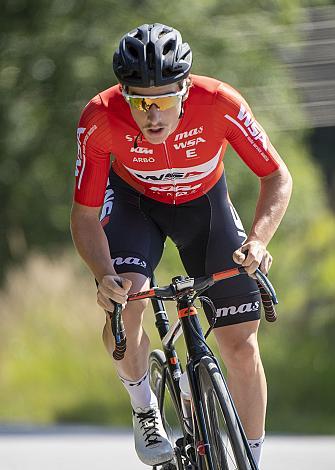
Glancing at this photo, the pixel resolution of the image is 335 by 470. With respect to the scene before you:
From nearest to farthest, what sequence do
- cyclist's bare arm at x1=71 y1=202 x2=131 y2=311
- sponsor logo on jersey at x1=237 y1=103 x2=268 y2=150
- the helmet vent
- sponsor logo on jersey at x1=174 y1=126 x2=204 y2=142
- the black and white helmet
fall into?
cyclist's bare arm at x1=71 y1=202 x2=131 y2=311
the black and white helmet
the helmet vent
sponsor logo on jersey at x1=237 y1=103 x2=268 y2=150
sponsor logo on jersey at x1=174 y1=126 x2=204 y2=142

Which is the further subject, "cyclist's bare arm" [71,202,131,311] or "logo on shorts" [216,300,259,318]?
"logo on shorts" [216,300,259,318]

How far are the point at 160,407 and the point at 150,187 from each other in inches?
39.8

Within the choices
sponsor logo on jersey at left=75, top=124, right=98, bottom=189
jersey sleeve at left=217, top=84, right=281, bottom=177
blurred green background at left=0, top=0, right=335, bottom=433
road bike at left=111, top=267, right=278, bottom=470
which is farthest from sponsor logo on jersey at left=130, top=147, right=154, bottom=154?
blurred green background at left=0, top=0, right=335, bottom=433

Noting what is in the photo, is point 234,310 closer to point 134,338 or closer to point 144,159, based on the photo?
point 134,338

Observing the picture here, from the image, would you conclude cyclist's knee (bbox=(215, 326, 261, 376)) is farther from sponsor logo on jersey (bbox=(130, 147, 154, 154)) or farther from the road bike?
sponsor logo on jersey (bbox=(130, 147, 154, 154))

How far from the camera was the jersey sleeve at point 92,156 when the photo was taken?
4.72 metres

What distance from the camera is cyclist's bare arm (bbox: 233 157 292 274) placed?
4.23 m

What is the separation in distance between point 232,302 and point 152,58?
3.57ft

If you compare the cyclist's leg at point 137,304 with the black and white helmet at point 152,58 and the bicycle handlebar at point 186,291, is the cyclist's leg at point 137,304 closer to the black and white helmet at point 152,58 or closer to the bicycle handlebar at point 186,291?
the bicycle handlebar at point 186,291

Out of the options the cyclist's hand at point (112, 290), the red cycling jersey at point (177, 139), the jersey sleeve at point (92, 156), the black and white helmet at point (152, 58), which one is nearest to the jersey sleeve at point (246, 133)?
the red cycling jersey at point (177, 139)

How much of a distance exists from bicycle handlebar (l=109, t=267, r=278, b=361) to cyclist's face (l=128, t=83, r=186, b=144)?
0.55 meters

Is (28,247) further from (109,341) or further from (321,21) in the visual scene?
(109,341)

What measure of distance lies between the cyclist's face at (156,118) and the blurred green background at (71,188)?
6831 millimetres

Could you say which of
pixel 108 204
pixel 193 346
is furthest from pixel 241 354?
pixel 108 204
